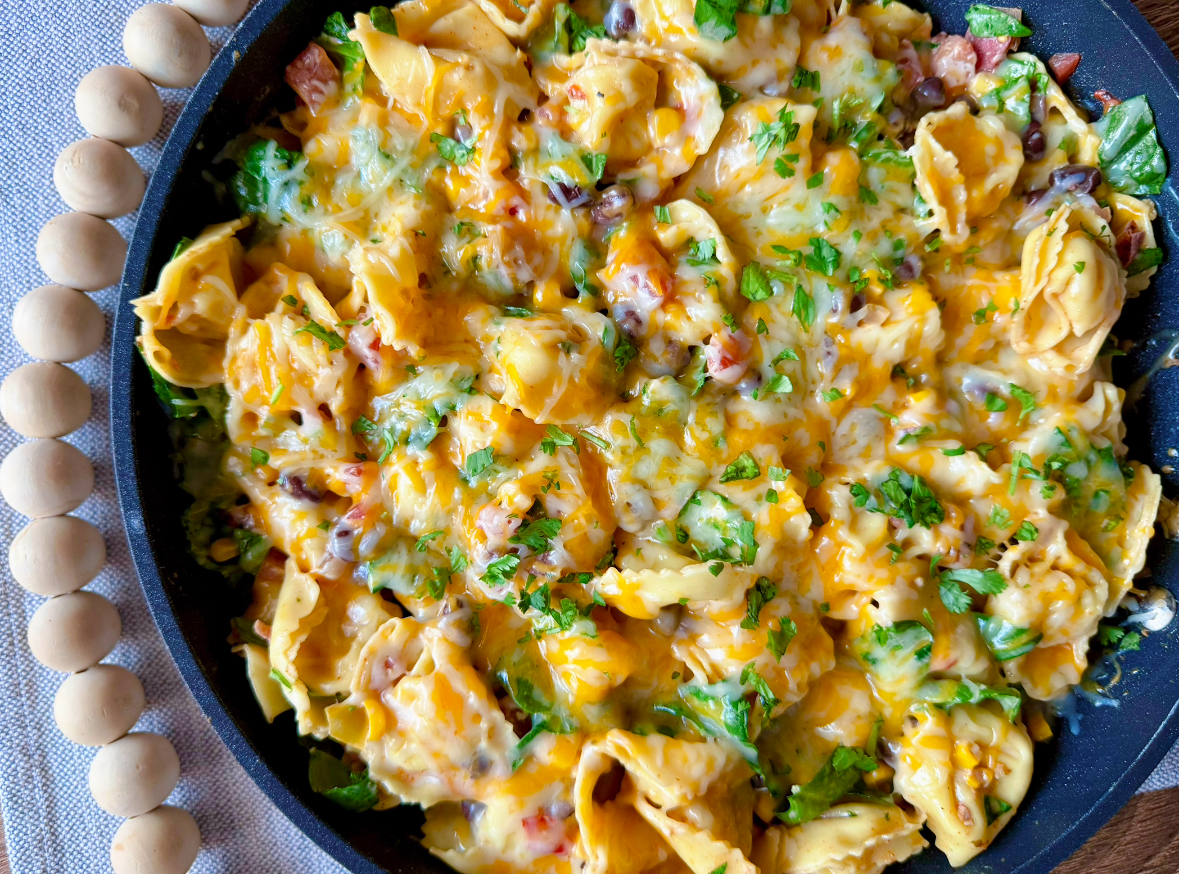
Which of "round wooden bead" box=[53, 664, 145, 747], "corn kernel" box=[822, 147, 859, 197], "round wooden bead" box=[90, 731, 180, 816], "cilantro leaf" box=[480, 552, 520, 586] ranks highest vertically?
"corn kernel" box=[822, 147, 859, 197]

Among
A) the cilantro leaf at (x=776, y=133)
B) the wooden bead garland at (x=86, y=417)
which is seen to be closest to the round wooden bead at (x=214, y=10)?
the wooden bead garland at (x=86, y=417)

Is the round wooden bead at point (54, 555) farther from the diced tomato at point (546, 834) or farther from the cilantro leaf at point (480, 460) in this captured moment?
the diced tomato at point (546, 834)

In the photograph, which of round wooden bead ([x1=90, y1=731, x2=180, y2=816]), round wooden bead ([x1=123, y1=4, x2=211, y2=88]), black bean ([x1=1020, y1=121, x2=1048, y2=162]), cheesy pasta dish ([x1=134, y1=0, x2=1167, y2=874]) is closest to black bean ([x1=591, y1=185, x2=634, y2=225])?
cheesy pasta dish ([x1=134, y1=0, x2=1167, y2=874])

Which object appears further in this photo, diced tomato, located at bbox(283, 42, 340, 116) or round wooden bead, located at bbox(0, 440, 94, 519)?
round wooden bead, located at bbox(0, 440, 94, 519)

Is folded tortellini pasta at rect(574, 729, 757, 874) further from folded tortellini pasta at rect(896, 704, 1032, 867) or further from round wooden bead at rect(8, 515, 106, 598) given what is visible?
round wooden bead at rect(8, 515, 106, 598)

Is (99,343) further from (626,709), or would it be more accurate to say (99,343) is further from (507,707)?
(626,709)

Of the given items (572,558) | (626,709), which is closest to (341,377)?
(572,558)

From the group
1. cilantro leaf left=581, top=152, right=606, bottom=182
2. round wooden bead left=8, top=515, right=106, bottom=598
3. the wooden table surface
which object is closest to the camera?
cilantro leaf left=581, top=152, right=606, bottom=182

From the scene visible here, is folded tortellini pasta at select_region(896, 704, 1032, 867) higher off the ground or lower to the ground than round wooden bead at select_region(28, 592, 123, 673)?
higher
